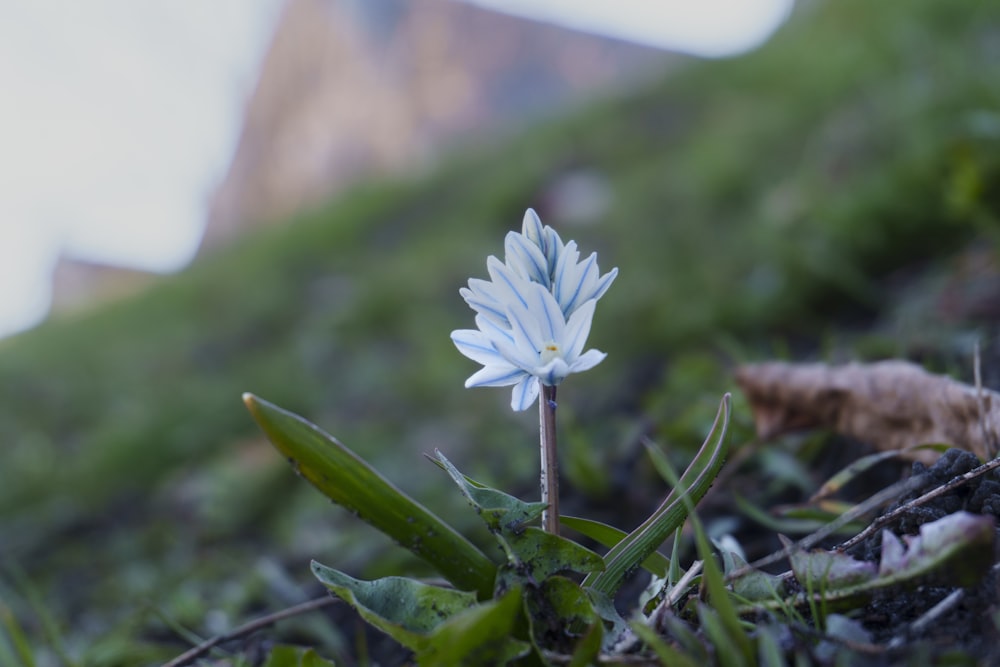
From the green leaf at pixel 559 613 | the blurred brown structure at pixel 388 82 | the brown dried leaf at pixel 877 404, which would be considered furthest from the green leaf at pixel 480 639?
the blurred brown structure at pixel 388 82

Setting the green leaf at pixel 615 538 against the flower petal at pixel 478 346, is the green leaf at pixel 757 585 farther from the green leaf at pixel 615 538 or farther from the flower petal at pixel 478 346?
the flower petal at pixel 478 346

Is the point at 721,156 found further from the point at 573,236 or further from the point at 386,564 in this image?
the point at 386,564

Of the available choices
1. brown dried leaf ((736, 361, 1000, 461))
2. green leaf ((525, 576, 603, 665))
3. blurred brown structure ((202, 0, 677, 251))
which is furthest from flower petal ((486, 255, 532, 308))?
blurred brown structure ((202, 0, 677, 251))

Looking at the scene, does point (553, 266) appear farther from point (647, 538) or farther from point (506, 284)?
point (647, 538)

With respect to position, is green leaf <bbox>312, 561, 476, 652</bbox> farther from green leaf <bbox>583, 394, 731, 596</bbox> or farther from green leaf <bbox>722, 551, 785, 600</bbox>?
green leaf <bbox>722, 551, 785, 600</bbox>

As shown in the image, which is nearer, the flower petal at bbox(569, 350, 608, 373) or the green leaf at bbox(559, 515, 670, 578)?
the flower petal at bbox(569, 350, 608, 373)

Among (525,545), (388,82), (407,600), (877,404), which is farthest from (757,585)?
(388,82)

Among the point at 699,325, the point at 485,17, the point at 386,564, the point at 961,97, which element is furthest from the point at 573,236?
the point at 485,17
